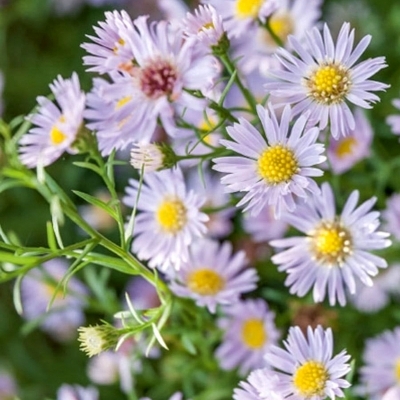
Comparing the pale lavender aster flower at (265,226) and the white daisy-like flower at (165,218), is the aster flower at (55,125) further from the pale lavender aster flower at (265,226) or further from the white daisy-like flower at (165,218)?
the pale lavender aster flower at (265,226)

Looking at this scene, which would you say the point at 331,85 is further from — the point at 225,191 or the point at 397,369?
the point at 397,369

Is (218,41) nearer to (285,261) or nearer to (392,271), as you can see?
(285,261)

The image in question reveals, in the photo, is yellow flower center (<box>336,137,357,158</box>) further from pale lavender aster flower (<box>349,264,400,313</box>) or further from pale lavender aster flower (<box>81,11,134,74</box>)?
pale lavender aster flower (<box>81,11,134,74</box>)

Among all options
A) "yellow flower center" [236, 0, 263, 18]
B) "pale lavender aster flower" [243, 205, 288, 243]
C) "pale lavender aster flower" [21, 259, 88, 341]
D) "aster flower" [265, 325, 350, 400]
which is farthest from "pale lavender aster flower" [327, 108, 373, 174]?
"pale lavender aster flower" [21, 259, 88, 341]

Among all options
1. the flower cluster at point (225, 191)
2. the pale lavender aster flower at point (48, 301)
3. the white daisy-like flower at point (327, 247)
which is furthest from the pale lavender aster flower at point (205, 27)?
the pale lavender aster flower at point (48, 301)

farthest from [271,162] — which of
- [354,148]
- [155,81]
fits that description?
[354,148]

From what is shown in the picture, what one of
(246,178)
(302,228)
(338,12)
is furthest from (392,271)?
(338,12)
